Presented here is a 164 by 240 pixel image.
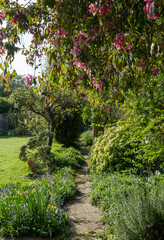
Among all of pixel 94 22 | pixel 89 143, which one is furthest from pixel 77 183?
pixel 89 143

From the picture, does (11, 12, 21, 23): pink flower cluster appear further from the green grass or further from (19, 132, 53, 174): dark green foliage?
(19, 132, 53, 174): dark green foliage

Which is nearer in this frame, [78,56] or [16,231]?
[78,56]

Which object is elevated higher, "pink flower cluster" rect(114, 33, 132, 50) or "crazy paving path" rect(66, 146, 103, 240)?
"pink flower cluster" rect(114, 33, 132, 50)

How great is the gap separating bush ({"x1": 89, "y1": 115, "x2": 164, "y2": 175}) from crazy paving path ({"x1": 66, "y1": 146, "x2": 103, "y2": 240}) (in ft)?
2.67

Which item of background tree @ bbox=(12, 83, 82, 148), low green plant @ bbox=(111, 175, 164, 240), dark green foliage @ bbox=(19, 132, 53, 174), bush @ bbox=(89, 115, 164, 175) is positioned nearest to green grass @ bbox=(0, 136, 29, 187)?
dark green foliage @ bbox=(19, 132, 53, 174)

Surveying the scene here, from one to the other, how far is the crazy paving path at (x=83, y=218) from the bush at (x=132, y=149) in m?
0.81

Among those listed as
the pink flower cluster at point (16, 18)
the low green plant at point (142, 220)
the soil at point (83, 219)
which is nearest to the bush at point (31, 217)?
the soil at point (83, 219)

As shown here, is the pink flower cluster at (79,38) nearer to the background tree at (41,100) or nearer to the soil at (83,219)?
the soil at (83,219)

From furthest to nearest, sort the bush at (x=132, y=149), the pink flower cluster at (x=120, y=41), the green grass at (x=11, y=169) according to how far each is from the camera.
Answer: the green grass at (x=11, y=169), the bush at (x=132, y=149), the pink flower cluster at (x=120, y=41)

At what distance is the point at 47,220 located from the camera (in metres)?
2.95

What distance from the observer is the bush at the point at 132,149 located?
3678mm

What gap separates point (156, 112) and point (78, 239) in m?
2.41

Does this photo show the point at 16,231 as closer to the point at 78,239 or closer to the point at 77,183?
the point at 78,239

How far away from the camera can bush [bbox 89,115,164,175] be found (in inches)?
145
